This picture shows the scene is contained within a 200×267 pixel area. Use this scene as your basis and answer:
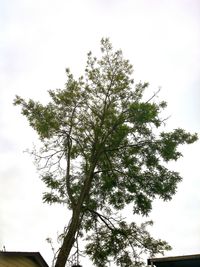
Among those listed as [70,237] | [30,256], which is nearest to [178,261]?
[70,237]

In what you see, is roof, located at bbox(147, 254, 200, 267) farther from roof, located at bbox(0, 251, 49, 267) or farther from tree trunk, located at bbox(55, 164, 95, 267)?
roof, located at bbox(0, 251, 49, 267)

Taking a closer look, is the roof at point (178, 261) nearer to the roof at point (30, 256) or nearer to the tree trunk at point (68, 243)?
the tree trunk at point (68, 243)

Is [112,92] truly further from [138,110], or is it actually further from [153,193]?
[153,193]

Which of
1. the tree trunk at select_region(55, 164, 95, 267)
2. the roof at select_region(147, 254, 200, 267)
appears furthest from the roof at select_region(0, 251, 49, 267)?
the roof at select_region(147, 254, 200, 267)

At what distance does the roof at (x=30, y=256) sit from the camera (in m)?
15.6

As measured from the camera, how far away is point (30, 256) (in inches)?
701

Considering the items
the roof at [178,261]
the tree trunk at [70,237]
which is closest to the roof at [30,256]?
the tree trunk at [70,237]

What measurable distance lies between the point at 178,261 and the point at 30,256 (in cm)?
646

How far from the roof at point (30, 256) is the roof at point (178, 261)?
502 centimetres

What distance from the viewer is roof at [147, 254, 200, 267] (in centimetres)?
1623

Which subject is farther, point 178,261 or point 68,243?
point 68,243

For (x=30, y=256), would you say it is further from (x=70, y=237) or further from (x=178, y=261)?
(x=178, y=261)

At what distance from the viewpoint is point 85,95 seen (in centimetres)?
2245

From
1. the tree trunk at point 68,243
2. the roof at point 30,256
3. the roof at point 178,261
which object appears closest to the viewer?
the roof at point 30,256
